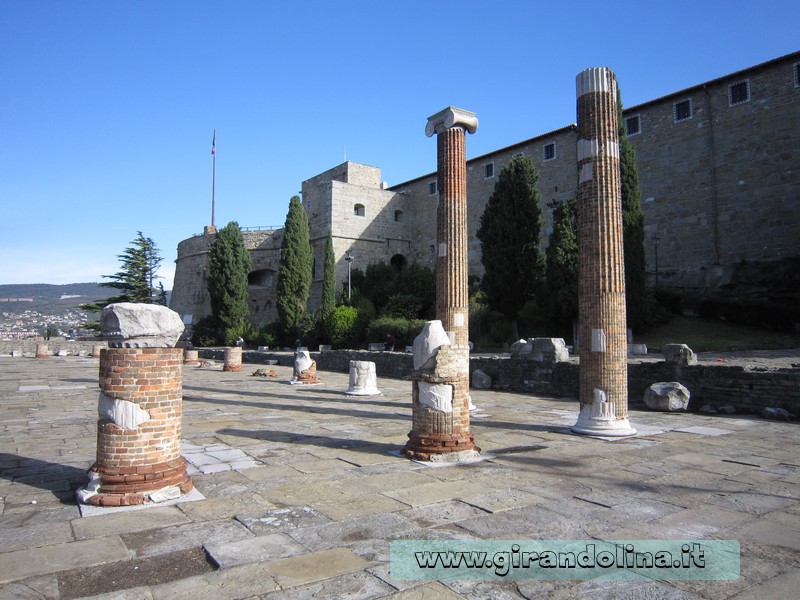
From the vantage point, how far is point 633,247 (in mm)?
22297

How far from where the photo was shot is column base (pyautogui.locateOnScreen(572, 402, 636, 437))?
7.94m

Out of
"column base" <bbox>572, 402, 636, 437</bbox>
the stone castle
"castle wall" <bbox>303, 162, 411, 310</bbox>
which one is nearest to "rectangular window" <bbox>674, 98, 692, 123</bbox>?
the stone castle

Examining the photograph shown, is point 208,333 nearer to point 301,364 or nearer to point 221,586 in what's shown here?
point 301,364

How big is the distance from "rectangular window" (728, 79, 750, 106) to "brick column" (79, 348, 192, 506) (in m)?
28.3

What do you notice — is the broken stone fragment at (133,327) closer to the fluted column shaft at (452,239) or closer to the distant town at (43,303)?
the fluted column shaft at (452,239)

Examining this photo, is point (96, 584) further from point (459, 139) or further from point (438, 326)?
point (459, 139)

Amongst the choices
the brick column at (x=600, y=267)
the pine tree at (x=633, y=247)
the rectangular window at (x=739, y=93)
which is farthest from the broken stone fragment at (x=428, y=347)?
the rectangular window at (x=739, y=93)

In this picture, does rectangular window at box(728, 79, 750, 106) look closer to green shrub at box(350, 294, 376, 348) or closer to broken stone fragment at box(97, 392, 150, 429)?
green shrub at box(350, 294, 376, 348)

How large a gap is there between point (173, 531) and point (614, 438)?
606 cm

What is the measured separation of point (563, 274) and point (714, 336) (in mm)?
6040

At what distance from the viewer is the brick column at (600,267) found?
8.12 m

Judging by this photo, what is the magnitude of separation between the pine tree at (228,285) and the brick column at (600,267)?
31939mm

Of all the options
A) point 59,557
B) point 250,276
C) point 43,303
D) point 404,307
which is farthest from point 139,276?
point 43,303

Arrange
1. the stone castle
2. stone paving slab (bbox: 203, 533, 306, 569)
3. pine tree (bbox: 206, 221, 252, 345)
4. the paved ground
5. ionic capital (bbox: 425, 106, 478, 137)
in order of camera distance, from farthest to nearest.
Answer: pine tree (bbox: 206, 221, 252, 345)
the stone castle
ionic capital (bbox: 425, 106, 478, 137)
stone paving slab (bbox: 203, 533, 306, 569)
the paved ground
